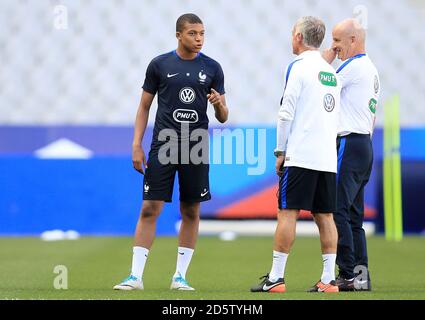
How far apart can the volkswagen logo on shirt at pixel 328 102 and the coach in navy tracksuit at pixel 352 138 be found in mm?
358

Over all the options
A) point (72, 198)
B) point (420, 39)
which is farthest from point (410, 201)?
point (72, 198)

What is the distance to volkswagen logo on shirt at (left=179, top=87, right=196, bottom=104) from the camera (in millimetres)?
5090

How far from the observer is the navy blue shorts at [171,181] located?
16.7 feet

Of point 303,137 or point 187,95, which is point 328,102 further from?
point 187,95

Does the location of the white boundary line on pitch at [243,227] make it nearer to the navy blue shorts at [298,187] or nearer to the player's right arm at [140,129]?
the player's right arm at [140,129]

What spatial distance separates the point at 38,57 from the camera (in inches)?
413

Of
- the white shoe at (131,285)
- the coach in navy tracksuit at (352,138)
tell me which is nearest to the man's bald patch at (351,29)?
the coach in navy tracksuit at (352,138)

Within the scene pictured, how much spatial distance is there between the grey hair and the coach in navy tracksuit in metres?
0.39

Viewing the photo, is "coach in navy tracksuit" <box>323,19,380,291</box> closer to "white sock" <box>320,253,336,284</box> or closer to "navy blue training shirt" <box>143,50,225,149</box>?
"white sock" <box>320,253,336,284</box>

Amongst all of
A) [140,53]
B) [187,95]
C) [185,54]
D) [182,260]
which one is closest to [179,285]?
[182,260]

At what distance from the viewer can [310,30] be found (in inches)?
194

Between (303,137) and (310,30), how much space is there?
0.49 m
